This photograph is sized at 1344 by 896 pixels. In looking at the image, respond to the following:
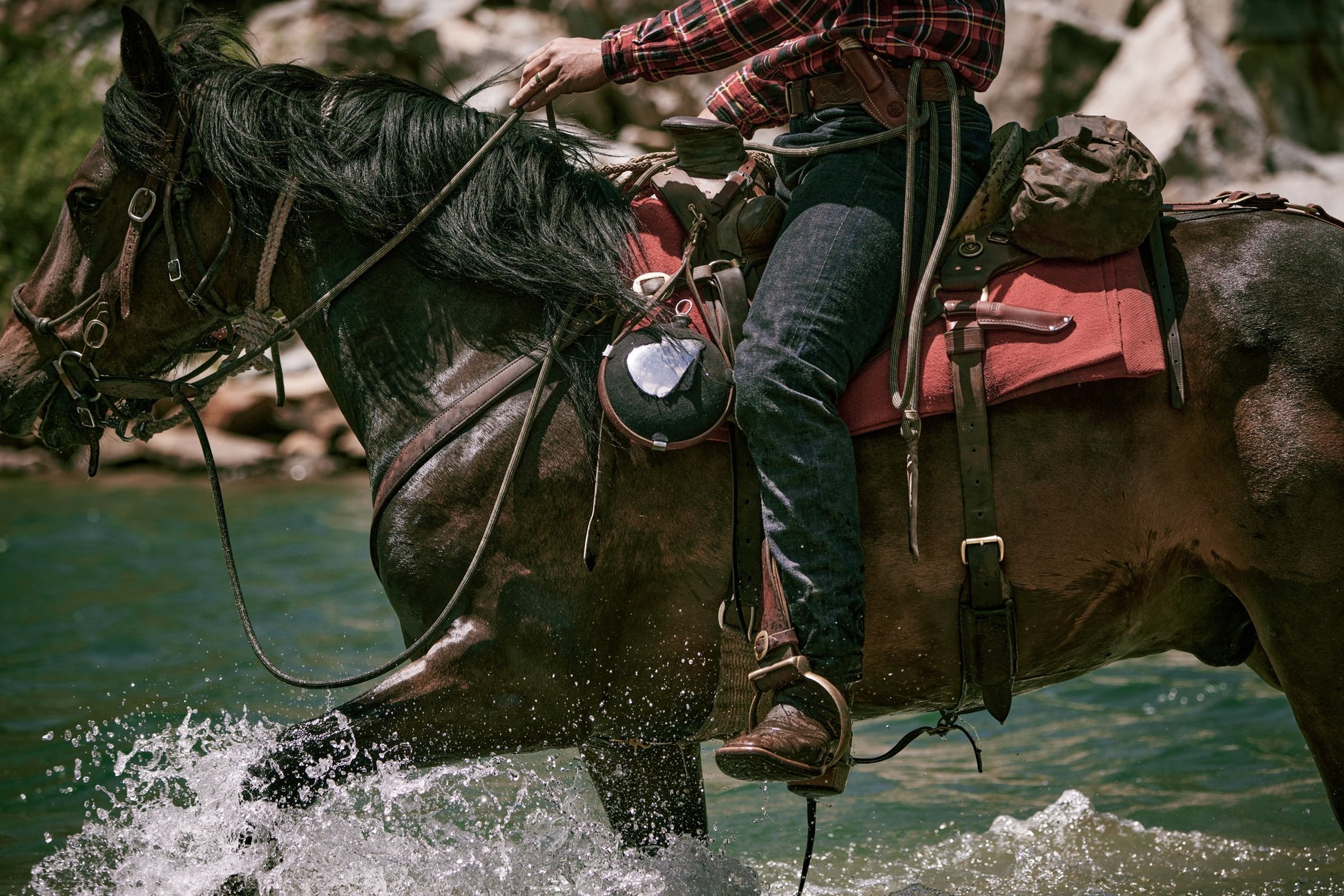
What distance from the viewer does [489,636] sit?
3260 millimetres

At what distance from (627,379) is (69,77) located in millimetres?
23060

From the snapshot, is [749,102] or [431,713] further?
[749,102]

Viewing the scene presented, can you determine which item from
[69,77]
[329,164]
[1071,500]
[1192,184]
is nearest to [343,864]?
[329,164]

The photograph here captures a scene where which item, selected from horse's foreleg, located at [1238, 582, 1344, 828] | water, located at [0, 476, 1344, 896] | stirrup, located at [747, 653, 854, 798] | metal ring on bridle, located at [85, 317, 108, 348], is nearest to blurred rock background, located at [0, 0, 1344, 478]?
water, located at [0, 476, 1344, 896]

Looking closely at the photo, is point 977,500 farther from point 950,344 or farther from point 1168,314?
point 1168,314

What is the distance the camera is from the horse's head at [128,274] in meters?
3.52

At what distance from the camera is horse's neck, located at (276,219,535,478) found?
11.3 feet

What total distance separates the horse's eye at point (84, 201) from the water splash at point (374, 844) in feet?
4.91

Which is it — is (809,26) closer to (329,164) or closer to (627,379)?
(627,379)

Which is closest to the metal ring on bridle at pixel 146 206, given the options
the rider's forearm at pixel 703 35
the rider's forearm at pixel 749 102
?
the rider's forearm at pixel 703 35

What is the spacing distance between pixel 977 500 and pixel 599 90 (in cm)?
1377

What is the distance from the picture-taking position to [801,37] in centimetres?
346

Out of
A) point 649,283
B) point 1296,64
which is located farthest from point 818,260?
point 1296,64

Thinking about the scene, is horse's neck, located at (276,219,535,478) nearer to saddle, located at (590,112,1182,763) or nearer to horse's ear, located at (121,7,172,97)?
saddle, located at (590,112,1182,763)
